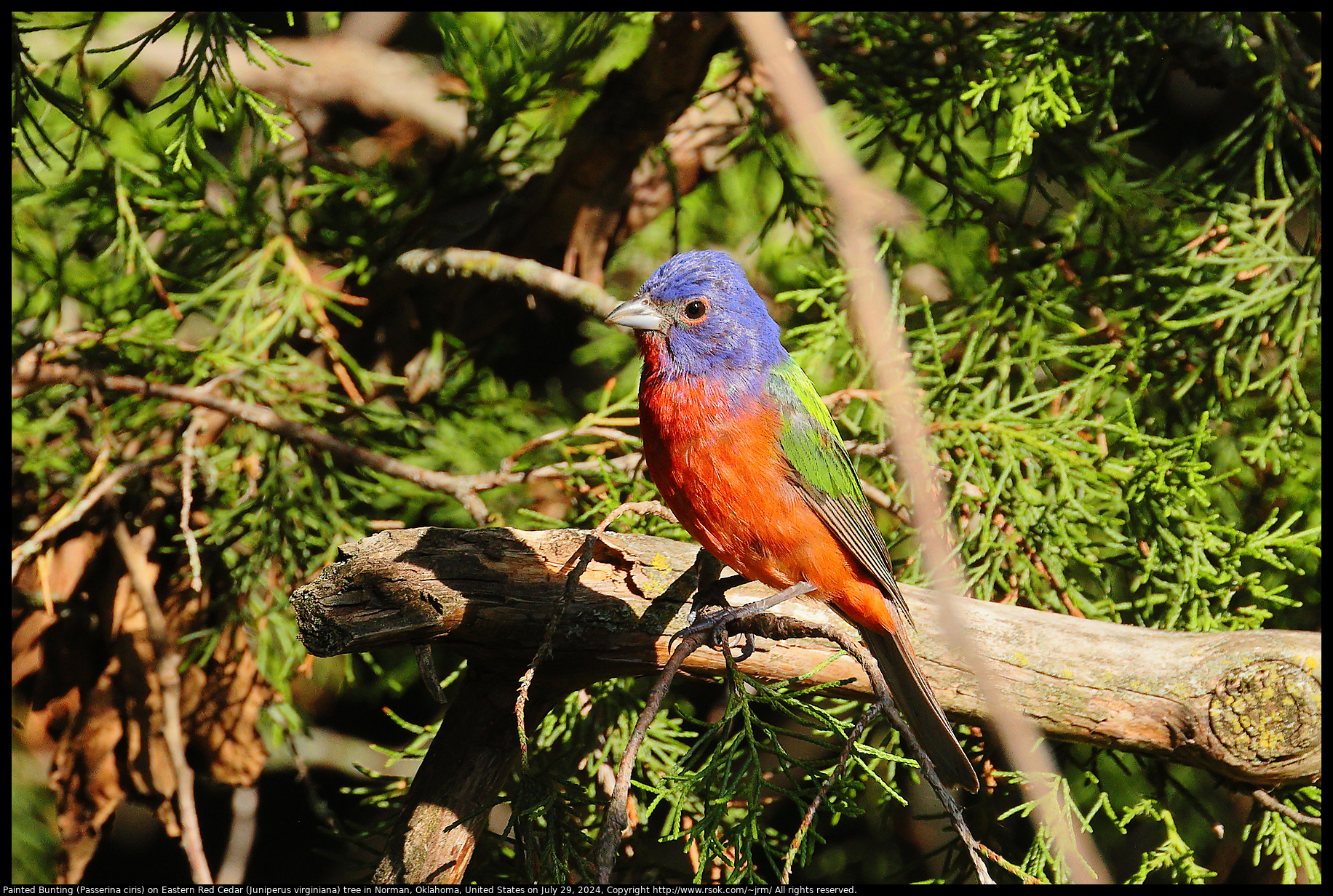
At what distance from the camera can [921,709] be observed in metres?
2.87

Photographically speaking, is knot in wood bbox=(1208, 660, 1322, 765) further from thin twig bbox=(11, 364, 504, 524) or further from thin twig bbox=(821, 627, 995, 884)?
thin twig bbox=(11, 364, 504, 524)

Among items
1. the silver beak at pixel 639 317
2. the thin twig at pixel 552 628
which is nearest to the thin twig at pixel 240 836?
the thin twig at pixel 552 628

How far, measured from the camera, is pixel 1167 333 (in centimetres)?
363

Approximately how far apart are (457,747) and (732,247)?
304 centimetres

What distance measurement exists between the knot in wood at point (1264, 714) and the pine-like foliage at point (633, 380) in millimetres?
371

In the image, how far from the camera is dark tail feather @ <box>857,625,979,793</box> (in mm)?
2789

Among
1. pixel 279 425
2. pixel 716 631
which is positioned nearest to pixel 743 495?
pixel 716 631

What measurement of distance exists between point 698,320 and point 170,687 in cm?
238

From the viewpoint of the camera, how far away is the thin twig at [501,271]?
370 cm

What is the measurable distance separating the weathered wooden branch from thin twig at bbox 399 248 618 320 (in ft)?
4.07

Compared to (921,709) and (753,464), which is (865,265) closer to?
(753,464)

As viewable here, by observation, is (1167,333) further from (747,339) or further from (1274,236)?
(747,339)

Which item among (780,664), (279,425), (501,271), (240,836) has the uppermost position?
(501,271)

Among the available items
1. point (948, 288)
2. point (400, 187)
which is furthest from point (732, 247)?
point (400, 187)
